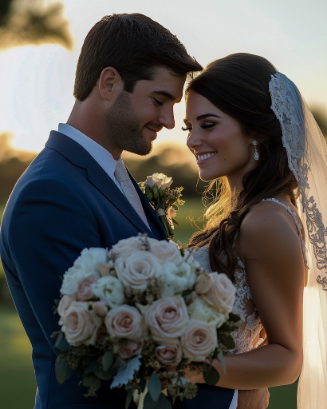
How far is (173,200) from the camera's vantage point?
162 inches

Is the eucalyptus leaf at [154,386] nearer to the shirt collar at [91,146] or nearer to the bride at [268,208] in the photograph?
the bride at [268,208]

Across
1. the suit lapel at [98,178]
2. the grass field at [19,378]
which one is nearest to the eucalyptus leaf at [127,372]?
the suit lapel at [98,178]

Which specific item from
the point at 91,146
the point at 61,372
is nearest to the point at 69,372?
the point at 61,372

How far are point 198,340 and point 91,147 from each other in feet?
6.32

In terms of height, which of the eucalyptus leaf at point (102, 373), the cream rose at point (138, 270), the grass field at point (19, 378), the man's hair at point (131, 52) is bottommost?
the grass field at point (19, 378)

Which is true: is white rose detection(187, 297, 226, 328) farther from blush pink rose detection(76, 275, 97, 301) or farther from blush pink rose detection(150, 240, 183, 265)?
blush pink rose detection(76, 275, 97, 301)

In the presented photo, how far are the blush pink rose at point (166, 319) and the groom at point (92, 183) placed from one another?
0.71 m

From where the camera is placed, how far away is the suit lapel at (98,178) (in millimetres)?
2932

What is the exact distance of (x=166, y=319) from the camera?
70.9 inches

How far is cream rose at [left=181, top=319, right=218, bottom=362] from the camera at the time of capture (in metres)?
1.83

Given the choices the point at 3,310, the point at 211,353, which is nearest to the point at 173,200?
the point at 211,353

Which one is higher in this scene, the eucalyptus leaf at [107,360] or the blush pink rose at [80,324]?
the blush pink rose at [80,324]

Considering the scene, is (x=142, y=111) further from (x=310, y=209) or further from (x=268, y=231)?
(x=310, y=209)

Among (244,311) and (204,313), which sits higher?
(204,313)
